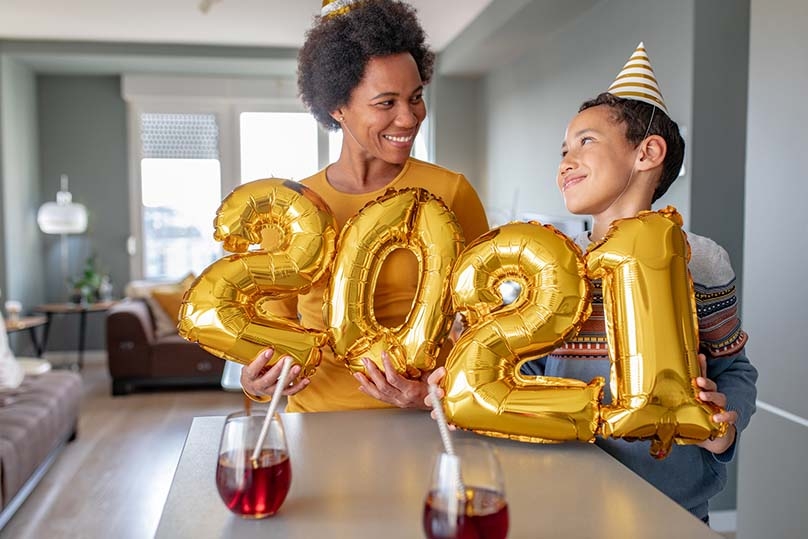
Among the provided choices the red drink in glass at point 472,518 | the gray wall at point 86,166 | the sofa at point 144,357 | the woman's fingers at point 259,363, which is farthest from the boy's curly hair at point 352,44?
the gray wall at point 86,166

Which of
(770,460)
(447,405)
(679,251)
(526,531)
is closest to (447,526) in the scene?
(526,531)

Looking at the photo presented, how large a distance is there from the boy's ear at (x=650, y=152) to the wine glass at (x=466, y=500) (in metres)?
0.59

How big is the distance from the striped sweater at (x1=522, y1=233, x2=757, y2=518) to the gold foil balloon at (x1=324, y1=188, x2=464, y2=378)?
0.71 feet

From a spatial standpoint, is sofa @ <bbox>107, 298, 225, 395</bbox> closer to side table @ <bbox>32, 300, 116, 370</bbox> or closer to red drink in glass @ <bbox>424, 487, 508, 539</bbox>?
side table @ <bbox>32, 300, 116, 370</bbox>

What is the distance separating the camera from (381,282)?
127 cm

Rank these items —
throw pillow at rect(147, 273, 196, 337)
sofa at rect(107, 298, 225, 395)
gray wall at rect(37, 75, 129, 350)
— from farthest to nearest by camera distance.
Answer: gray wall at rect(37, 75, 129, 350)
throw pillow at rect(147, 273, 196, 337)
sofa at rect(107, 298, 225, 395)

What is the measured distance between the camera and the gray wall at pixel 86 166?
640 centimetres

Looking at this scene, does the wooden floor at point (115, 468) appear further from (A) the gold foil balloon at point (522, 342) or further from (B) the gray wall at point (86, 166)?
(A) the gold foil balloon at point (522, 342)

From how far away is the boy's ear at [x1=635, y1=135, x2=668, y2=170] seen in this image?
3.57 feet

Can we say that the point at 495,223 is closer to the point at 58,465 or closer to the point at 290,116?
the point at 290,116

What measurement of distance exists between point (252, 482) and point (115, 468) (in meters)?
3.30

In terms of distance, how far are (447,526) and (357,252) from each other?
1.74ft

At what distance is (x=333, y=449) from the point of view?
3.20 feet

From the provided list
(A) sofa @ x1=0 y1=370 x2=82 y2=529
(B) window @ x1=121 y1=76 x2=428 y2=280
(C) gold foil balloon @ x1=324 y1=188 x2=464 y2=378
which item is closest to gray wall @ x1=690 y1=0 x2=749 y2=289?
(C) gold foil balloon @ x1=324 y1=188 x2=464 y2=378
